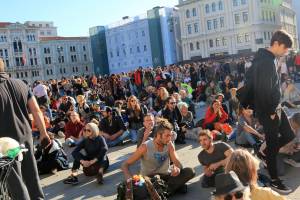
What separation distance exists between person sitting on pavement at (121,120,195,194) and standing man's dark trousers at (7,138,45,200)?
5.90ft

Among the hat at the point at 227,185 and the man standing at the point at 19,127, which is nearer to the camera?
the hat at the point at 227,185

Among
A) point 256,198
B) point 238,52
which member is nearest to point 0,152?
point 256,198

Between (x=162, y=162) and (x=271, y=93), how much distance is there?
190 centimetres

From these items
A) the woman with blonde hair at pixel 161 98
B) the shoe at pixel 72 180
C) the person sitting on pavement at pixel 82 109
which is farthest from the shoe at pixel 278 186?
the person sitting on pavement at pixel 82 109

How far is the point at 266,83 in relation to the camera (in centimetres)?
509

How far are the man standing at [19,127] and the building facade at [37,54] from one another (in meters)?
90.1

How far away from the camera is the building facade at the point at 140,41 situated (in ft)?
251

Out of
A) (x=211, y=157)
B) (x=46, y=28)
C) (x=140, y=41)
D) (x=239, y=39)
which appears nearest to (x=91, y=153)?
(x=211, y=157)

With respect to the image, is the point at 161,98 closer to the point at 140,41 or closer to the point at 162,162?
the point at 162,162

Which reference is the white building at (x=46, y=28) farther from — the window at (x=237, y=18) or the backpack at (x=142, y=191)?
the backpack at (x=142, y=191)

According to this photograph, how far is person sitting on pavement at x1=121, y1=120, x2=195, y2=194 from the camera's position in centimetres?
593

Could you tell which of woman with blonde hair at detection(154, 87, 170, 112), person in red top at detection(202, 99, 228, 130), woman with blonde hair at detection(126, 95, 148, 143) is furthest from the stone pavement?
woman with blonde hair at detection(154, 87, 170, 112)

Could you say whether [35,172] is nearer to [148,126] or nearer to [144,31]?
[148,126]

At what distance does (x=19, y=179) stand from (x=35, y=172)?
0.31 m
